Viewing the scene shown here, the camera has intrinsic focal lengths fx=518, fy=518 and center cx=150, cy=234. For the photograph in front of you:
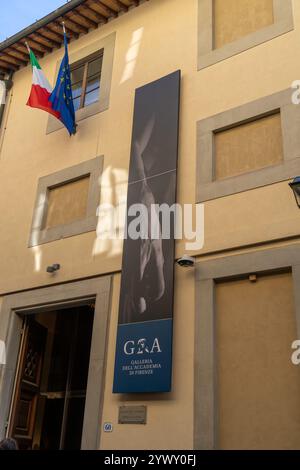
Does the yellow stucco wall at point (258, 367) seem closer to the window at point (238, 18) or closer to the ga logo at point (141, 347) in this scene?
the ga logo at point (141, 347)

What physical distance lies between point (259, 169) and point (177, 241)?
153 cm

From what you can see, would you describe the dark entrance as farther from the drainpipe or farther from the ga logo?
the drainpipe

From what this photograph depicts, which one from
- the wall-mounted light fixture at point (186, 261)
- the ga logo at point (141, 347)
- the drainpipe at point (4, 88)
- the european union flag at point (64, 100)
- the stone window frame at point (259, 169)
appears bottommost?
the ga logo at point (141, 347)

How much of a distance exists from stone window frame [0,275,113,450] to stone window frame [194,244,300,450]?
5.09ft

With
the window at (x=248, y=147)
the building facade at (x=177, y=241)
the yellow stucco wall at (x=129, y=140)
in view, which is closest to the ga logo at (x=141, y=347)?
the building facade at (x=177, y=241)

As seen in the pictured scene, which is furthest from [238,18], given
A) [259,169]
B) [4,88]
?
[4,88]

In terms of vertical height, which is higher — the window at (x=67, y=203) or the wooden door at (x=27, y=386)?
the window at (x=67, y=203)

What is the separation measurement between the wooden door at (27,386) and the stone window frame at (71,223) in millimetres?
1617

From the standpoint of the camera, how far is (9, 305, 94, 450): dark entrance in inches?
365

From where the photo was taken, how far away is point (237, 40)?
27.3 feet

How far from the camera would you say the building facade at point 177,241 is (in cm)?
630

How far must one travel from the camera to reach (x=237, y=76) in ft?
26.3

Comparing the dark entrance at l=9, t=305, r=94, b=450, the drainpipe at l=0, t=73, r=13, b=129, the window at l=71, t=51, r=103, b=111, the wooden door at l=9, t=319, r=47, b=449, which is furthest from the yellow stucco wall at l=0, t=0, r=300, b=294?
the dark entrance at l=9, t=305, r=94, b=450

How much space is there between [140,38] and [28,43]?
10.4 ft
